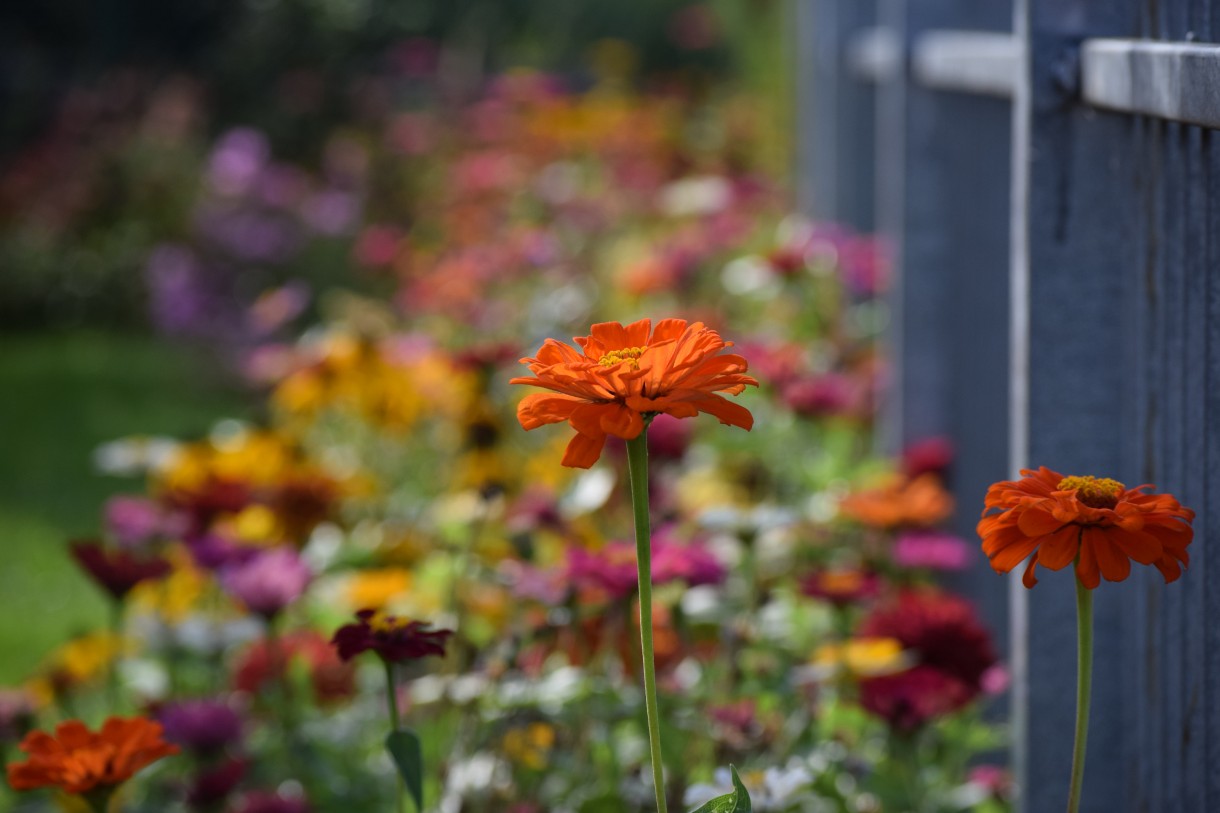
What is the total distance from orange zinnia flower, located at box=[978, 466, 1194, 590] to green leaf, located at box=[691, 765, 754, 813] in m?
0.21

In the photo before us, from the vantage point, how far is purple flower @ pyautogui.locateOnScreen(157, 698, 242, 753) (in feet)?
5.34

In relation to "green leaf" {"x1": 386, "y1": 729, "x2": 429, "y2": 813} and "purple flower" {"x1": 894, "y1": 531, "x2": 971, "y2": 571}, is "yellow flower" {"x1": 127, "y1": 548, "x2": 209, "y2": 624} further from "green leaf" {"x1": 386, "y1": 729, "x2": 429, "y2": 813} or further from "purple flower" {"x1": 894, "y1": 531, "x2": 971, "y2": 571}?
"green leaf" {"x1": 386, "y1": 729, "x2": 429, "y2": 813}

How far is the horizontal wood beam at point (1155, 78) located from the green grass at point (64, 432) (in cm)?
210

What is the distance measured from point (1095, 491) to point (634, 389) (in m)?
0.29

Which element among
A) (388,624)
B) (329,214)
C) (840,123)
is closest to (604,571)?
(388,624)

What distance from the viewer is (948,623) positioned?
58.5 inches

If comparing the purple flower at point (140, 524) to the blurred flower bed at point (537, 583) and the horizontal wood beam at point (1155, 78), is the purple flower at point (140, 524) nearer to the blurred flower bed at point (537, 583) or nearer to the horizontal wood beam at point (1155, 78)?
the blurred flower bed at point (537, 583)

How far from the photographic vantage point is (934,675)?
4.73 ft

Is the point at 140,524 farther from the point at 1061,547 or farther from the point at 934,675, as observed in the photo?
the point at 1061,547

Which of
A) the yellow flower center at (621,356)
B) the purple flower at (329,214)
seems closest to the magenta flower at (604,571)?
the yellow flower center at (621,356)

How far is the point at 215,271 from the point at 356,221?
0.72 meters

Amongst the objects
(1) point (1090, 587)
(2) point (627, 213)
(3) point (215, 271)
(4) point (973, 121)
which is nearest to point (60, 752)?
(1) point (1090, 587)

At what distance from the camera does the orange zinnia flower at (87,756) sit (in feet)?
3.54

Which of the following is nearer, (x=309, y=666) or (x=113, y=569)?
(x=113, y=569)
